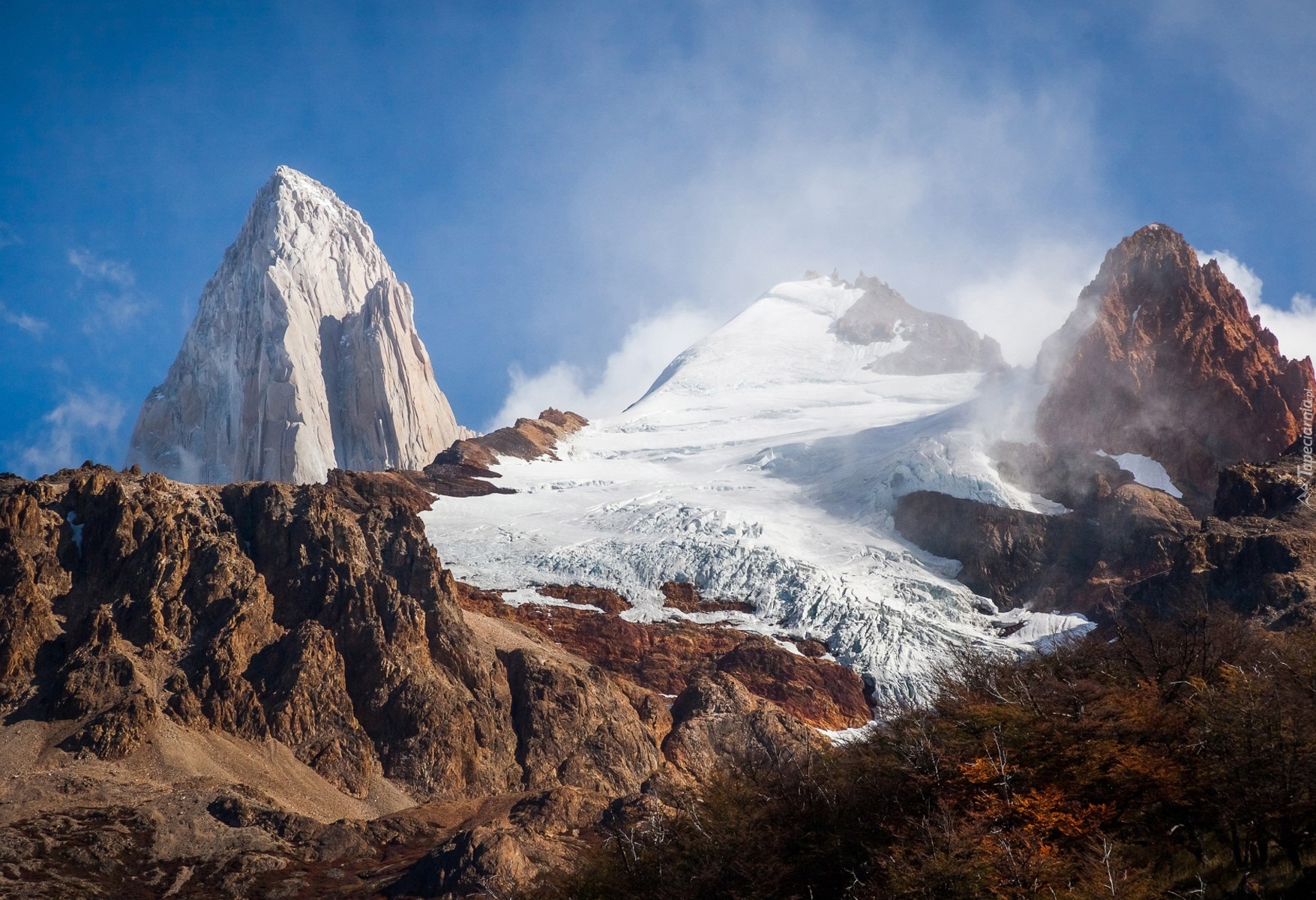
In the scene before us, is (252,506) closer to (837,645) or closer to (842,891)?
(837,645)

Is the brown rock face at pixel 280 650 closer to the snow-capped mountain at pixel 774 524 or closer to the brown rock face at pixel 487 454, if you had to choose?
the snow-capped mountain at pixel 774 524

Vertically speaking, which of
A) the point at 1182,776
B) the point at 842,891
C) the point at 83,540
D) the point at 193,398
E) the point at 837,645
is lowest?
the point at 842,891

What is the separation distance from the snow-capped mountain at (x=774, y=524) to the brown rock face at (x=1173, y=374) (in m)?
10.0

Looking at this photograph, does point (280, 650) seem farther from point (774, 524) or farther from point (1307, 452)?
point (1307, 452)

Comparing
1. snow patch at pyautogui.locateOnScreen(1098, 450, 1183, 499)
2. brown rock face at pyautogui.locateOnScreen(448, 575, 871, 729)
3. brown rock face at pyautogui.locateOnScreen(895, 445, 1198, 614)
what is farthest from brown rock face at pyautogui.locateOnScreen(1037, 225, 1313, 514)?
brown rock face at pyautogui.locateOnScreen(448, 575, 871, 729)

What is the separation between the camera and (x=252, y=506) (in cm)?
8494

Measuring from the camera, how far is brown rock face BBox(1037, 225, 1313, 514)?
420ft

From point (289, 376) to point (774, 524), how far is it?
60596 mm

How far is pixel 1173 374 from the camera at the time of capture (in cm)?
13300

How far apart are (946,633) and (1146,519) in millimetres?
26631

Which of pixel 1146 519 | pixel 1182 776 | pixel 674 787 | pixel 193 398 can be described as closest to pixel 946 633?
pixel 1146 519

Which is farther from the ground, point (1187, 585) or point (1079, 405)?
point (1079, 405)

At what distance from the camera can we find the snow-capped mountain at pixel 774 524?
100812 mm

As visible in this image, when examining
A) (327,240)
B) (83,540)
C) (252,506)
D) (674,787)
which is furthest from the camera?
(327,240)
